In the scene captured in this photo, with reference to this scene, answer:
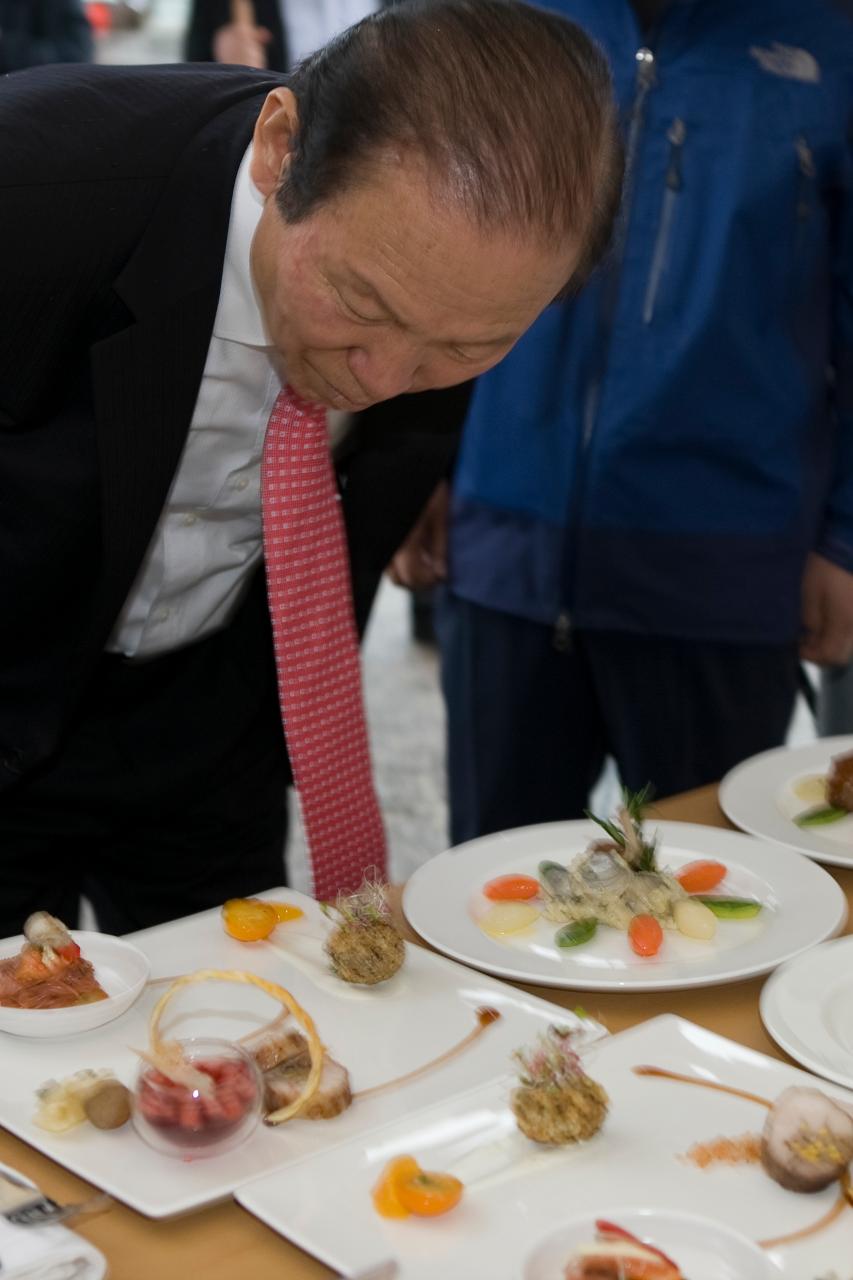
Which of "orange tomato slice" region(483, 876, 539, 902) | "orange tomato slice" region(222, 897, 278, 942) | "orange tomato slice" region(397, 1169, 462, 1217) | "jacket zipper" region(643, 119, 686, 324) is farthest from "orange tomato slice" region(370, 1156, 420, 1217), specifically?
"jacket zipper" region(643, 119, 686, 324)

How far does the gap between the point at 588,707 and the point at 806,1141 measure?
4.43 feet

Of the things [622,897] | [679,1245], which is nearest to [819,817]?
[622,897]

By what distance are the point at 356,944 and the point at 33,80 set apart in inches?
32.0

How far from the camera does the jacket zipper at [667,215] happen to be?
209cm

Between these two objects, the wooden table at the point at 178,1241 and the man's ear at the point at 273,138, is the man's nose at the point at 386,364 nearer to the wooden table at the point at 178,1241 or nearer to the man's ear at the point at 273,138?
the man's ear at the point at 273,138

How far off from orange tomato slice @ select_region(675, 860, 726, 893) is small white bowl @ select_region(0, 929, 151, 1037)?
49 cm

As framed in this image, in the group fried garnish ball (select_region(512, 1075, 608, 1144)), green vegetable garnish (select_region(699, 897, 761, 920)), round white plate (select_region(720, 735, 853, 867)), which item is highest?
fried garnish ball (select_region(512, 1075, 608, 1144))

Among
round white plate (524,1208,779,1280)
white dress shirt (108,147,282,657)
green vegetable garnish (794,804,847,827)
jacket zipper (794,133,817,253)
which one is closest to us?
round white plate (524,1208,779,1280)

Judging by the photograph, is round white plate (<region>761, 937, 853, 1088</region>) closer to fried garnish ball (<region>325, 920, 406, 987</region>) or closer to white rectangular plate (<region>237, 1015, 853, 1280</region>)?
white rectangular plate (<region>237, 1015, 853, 1280</region>)

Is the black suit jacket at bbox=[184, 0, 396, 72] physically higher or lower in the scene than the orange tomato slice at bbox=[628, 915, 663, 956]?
higher

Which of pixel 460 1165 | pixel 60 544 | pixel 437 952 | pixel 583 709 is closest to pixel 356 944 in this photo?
pixel 437 952

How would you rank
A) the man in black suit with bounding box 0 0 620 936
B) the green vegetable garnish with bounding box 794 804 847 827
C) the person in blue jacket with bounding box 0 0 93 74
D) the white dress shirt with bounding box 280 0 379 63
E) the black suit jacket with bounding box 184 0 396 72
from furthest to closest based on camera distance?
1. the person in blue jacket with bounding box 0 0 93 74
2. the white dress shirt with bounding box 280 0 379 63
3. the black suit jacket with bounding box 184 0 396 72
4. the green vegetable garnish with bounding box 794 804 847 827
5. the man in black suit with bounding box 0 0 620 936

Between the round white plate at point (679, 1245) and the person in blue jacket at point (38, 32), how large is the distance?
409cm

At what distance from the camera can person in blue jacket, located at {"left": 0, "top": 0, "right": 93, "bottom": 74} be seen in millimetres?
4449
